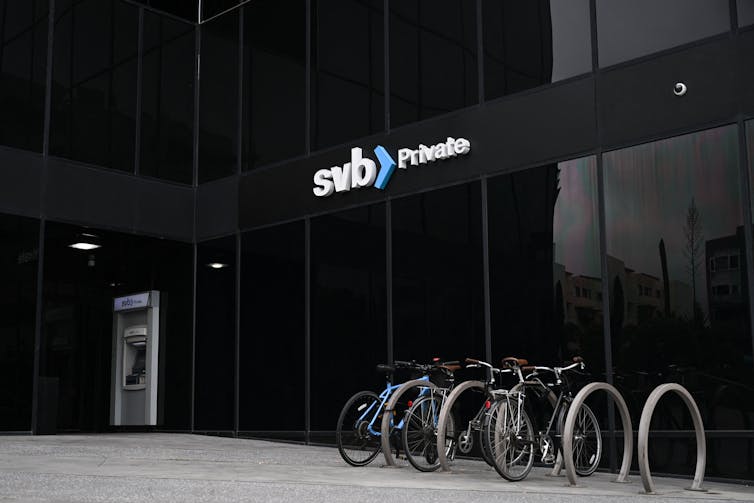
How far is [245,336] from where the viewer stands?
14.8m

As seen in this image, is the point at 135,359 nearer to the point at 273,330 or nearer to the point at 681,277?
the point at 273,330

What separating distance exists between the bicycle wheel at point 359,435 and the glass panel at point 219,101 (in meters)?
6.87


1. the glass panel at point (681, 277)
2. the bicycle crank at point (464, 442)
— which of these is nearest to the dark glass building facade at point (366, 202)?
the glass panel at point (681, 277)

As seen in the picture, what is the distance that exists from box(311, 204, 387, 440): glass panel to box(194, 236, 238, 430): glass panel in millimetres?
2109

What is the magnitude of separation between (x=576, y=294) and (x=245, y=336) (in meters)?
6.32

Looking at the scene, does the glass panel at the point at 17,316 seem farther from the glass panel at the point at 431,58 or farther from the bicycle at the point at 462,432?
the bicycle at the point at 462,432

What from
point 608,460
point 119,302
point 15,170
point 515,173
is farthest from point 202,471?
point 119,302

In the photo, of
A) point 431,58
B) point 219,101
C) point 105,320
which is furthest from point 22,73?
point 431,58

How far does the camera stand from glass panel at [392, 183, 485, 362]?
37.5 ft

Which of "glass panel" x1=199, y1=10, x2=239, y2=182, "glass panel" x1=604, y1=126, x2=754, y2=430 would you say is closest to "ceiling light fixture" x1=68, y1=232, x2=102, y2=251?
"glass panel" x1=199, y1=10, x2=239, y2=182

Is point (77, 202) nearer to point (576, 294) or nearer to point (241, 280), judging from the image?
point (241, 280)

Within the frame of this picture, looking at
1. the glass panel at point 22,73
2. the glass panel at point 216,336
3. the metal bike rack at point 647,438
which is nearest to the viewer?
the metal bike rack at point 647,438

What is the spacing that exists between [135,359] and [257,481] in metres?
9.47

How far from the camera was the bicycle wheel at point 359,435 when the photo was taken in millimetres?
9641
